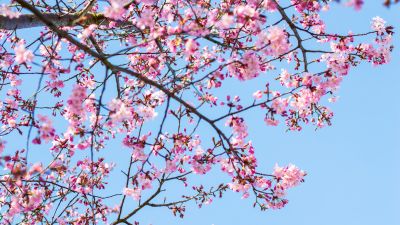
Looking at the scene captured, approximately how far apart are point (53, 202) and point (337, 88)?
4.01 m

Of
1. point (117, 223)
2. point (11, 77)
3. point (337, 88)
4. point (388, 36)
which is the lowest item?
point (117, 223)

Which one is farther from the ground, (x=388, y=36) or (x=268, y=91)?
(x=388, y=36)

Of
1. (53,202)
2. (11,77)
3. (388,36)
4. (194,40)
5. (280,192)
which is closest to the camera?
(194,40)

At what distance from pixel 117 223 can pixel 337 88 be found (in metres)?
3.09

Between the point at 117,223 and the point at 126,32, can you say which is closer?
the point at 117,223

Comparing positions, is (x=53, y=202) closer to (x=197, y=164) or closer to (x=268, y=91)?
(x=197, y=164)

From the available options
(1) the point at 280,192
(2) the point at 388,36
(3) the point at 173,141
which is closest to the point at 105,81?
(3) the point at 173,141

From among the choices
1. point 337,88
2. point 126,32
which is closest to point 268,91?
point 337,88

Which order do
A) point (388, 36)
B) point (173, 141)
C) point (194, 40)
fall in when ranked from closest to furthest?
point (194, 40) → point (173, 141) → point (388, 36)

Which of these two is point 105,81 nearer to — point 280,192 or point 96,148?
point 96,148

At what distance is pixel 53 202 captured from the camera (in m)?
6.41

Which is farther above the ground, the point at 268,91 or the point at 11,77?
the point at 11,77

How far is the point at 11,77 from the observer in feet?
23.8

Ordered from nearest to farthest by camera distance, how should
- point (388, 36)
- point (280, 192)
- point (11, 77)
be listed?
point (280, 192) < point (388, 36) < point (11, 77)
